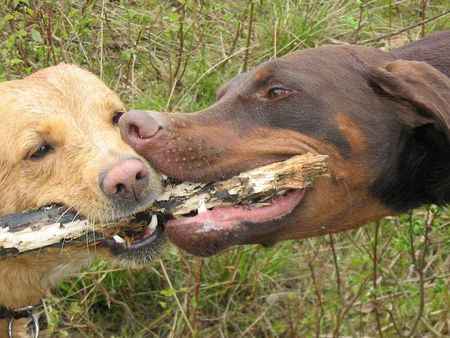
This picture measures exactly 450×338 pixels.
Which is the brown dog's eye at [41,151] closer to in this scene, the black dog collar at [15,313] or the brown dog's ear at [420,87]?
the black dog collar at [15,313]

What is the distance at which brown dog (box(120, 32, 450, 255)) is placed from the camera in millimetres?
3662

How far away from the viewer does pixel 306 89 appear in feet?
12.6

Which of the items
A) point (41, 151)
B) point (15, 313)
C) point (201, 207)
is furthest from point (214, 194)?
point (15, 313)

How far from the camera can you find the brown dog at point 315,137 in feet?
12.0

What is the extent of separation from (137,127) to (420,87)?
4.14ft

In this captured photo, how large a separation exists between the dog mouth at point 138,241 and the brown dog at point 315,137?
297mm

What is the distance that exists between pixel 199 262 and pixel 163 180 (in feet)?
4.82

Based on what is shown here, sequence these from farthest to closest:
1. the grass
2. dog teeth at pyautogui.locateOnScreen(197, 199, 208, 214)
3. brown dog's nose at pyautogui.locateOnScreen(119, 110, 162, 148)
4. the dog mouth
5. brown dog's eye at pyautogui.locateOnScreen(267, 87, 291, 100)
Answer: the grass, the dog mouth, brown dog's eye at pyautogui.locateOnScreen(267, 87, 291, 100), dog teeth at pyautogui.locateOnScreen(197, 199, 208, 214), brown dog's nose at pyautogui.locateOnScreen(119, 110, 162, 148)

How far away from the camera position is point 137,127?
3592 mm

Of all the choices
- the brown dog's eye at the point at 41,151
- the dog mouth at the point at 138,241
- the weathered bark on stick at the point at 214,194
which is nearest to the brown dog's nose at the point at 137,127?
the weathered bark on stick at the point at 214,194

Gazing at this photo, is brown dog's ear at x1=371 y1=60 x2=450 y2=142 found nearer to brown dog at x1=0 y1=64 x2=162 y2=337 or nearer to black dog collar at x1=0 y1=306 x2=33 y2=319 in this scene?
brown dog at x1=0 y1=64 x2=162 y2=337

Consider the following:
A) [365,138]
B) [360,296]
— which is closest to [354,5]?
[360,296]

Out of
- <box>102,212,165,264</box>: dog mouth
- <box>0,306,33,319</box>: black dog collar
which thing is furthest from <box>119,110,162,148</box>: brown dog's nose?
<box>0,306,33,319</box>: black dog collar

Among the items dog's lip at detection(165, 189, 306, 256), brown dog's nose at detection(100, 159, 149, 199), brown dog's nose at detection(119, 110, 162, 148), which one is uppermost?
brown dog's nose at detection(119, 110, 162, 148)
